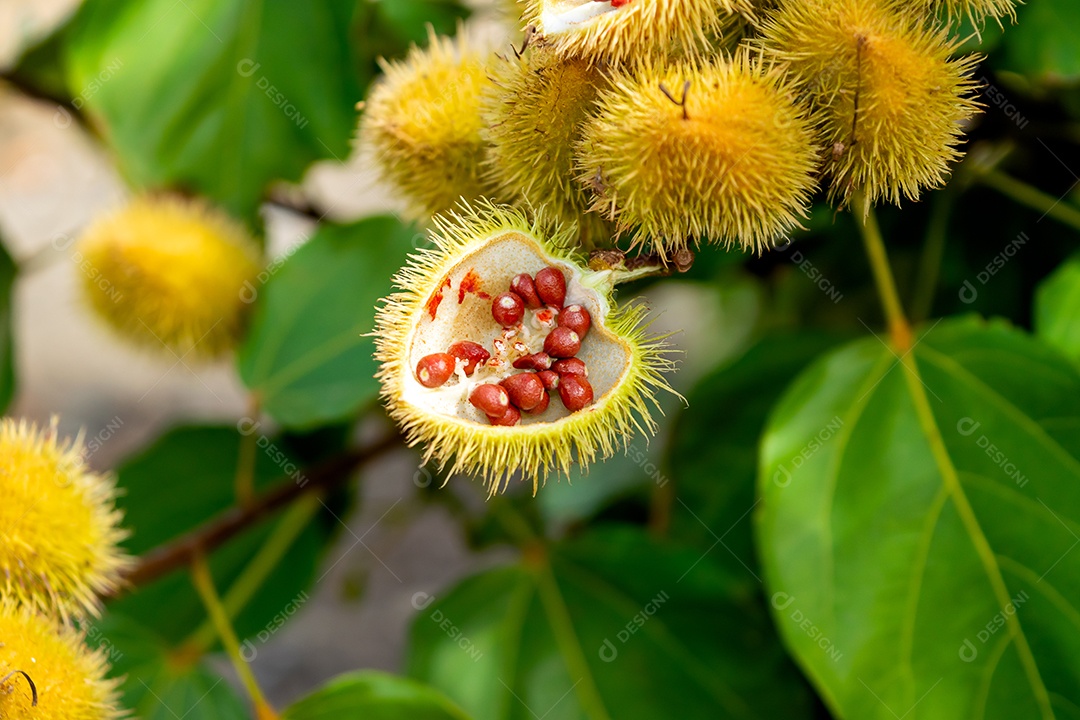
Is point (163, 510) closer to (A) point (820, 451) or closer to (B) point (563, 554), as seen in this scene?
(B) point (563, 554)

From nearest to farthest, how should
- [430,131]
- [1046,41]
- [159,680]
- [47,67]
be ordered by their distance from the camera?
[430,131]
[1046,41]
[159,680]
[47,67]

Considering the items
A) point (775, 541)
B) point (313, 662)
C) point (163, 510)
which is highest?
point (163, 510)

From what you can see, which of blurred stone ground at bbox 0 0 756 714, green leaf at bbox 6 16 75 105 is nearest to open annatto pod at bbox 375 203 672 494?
blurred stone ground at bbox 0 0 756 714

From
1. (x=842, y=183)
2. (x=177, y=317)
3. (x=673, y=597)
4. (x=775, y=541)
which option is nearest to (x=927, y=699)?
(x=775, y=541)

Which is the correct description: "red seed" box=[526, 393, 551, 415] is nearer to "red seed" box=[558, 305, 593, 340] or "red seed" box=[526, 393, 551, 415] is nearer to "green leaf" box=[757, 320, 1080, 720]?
"red seed" box=[558, 305, 593, 340]

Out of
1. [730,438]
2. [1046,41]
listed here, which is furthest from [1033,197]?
[730,438]

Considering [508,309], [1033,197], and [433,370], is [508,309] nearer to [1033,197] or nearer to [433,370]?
[433,370]

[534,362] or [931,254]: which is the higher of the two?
[534,362]
